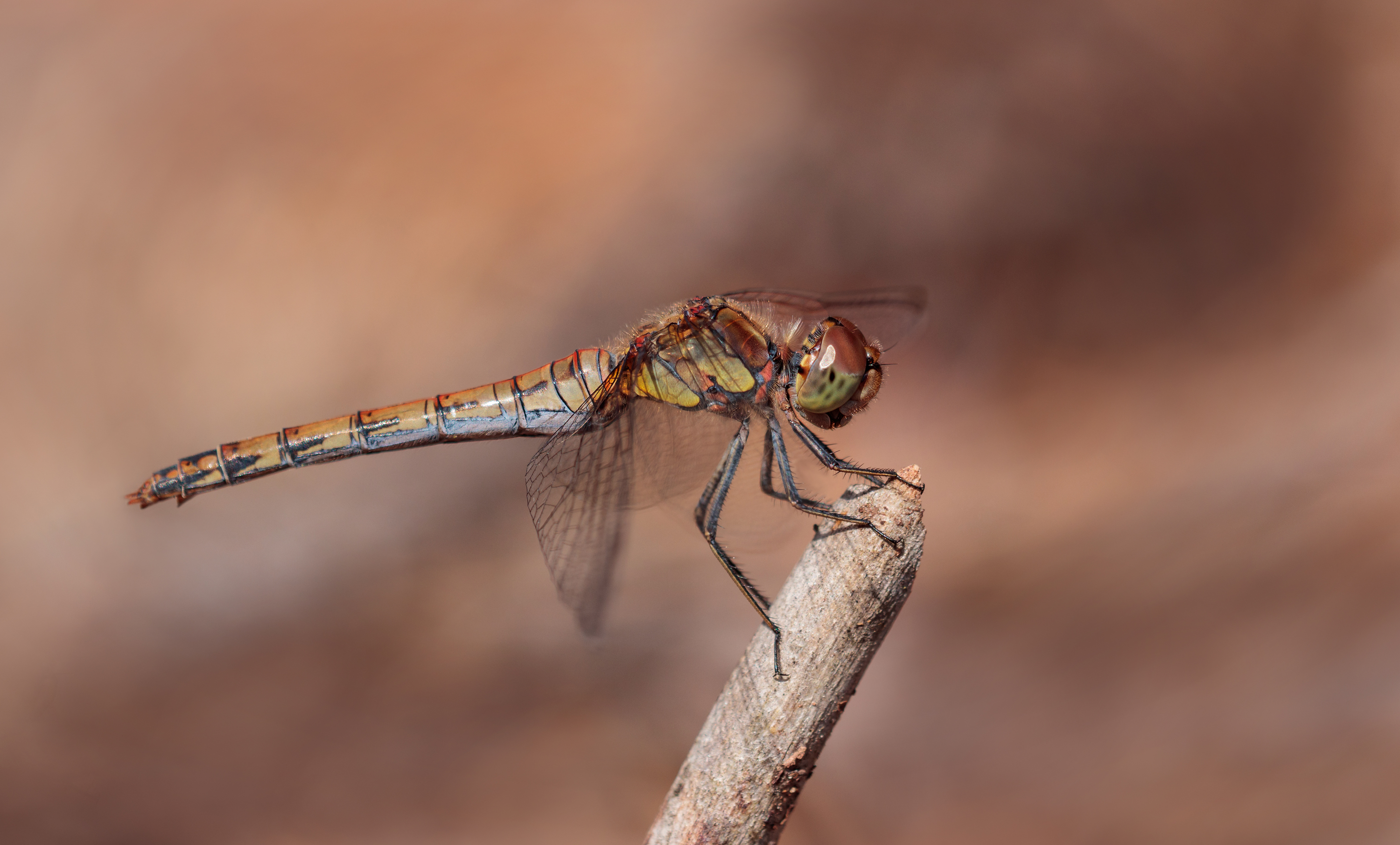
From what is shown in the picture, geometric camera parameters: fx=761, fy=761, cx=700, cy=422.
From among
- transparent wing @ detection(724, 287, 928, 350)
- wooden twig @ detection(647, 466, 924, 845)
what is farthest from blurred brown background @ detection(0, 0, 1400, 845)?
wooden twig @ detection(647, 466, 924, 845)

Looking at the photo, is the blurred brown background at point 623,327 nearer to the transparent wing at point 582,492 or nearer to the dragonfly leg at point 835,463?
the transparent wing at point 582,492

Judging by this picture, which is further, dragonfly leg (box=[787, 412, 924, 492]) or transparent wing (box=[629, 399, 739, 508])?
transparent wing (box=[629, 399, 739, 508])

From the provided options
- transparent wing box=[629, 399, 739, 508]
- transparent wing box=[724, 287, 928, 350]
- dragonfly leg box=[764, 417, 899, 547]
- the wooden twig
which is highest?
transparent wing box=[724, 287, 928, 350]

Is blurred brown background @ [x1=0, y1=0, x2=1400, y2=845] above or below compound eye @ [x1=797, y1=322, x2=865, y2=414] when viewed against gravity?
above

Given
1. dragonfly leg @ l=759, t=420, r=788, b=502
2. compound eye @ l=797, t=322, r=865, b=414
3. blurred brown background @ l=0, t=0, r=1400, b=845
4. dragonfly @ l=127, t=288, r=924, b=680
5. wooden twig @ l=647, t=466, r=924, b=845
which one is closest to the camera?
wooden twig @ l=647, t=466, r=924, b=845

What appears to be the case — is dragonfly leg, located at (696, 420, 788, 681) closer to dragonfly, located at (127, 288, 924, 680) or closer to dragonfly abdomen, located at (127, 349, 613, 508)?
dragonfly, located at (127, 288, 924, 680)

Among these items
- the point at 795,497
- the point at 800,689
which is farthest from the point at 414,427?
the point at 800,689

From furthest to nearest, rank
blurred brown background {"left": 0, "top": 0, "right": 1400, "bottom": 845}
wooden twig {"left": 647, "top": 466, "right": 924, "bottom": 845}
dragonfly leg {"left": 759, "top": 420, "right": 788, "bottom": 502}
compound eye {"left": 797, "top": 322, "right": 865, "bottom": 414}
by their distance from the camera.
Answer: blurred brown background {"left": 0, "top": 0, "right": 1400, "bottom": 845} < dragonfly leg {"left": 759, "top": 420, "right": 788, "bottom": 502} < compound eye {"left": 797, "top": 322, "right": 865, "bottom": 414} < wooden twig {"left": 647, "top": 466, "right": 924, "bottom": 845}

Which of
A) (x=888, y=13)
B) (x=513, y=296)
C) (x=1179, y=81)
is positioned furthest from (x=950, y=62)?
(x=513, y=296)

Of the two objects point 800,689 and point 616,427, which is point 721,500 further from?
point 800,689
